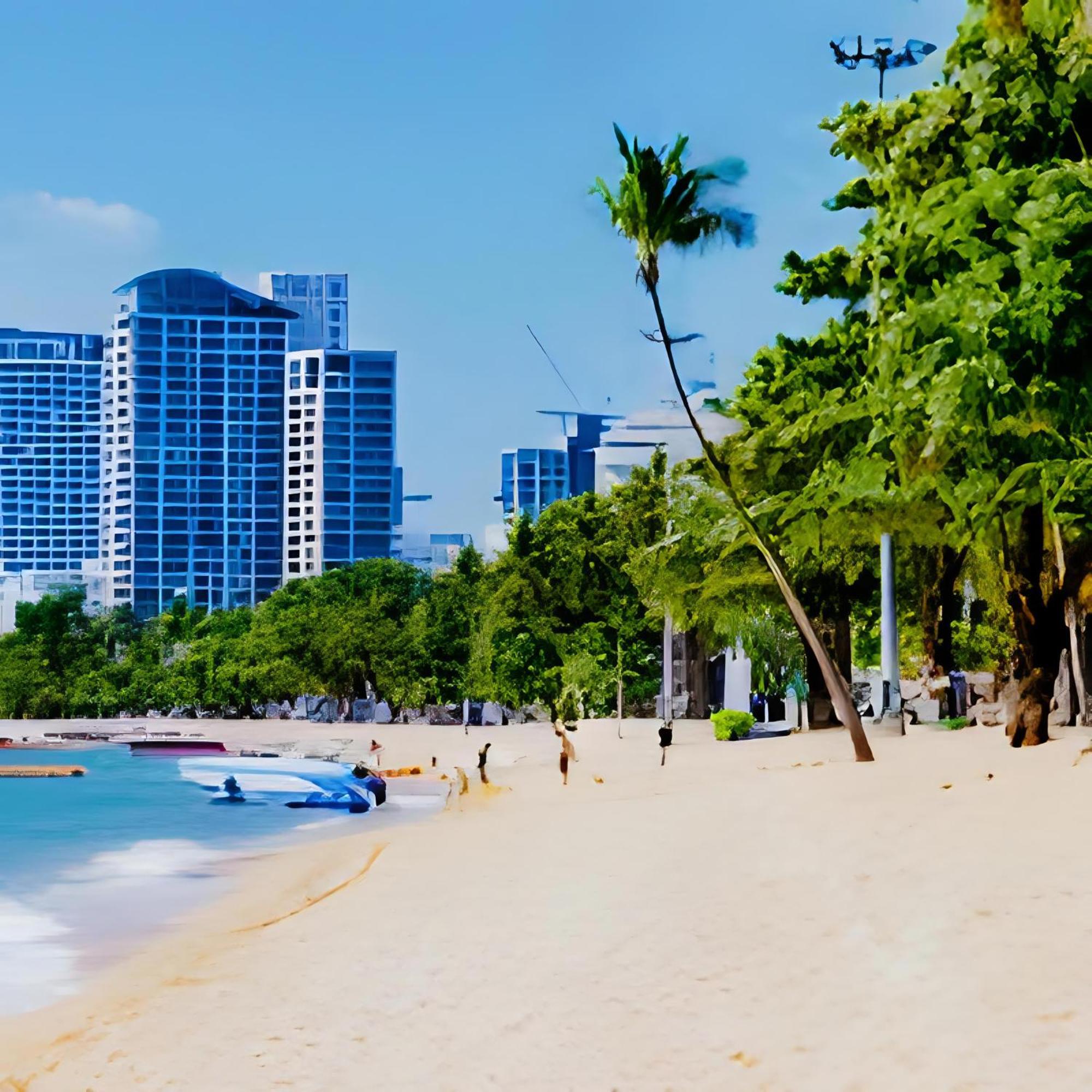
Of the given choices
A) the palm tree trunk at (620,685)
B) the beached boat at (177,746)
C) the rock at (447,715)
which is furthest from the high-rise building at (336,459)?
the palm tree trunk at (620,685)

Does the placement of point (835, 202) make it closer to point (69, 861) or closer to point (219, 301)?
point (69, 861)

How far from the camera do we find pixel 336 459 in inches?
6412

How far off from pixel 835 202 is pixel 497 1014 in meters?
14.0

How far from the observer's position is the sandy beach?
7270mm

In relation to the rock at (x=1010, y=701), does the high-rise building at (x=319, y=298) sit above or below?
above

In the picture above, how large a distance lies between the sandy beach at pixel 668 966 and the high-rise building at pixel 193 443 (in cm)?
14769

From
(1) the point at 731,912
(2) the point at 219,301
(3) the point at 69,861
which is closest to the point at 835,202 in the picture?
(1) the point at 731,912

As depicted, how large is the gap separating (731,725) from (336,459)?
134 m

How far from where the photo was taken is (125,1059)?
28.2ft

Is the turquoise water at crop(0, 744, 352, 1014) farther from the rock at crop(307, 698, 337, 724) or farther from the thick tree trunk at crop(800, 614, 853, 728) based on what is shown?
the rock at crop(307, 698, 337, 724)

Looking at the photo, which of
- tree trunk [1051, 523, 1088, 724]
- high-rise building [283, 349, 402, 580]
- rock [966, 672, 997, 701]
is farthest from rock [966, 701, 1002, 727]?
high-rise building [283, 349, 402, 580]

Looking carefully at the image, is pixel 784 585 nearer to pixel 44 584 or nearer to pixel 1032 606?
pixel 1032 606

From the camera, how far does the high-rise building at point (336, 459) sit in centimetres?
16225

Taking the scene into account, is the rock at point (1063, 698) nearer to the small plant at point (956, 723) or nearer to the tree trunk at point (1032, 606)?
the small plant at point (956, 723)
